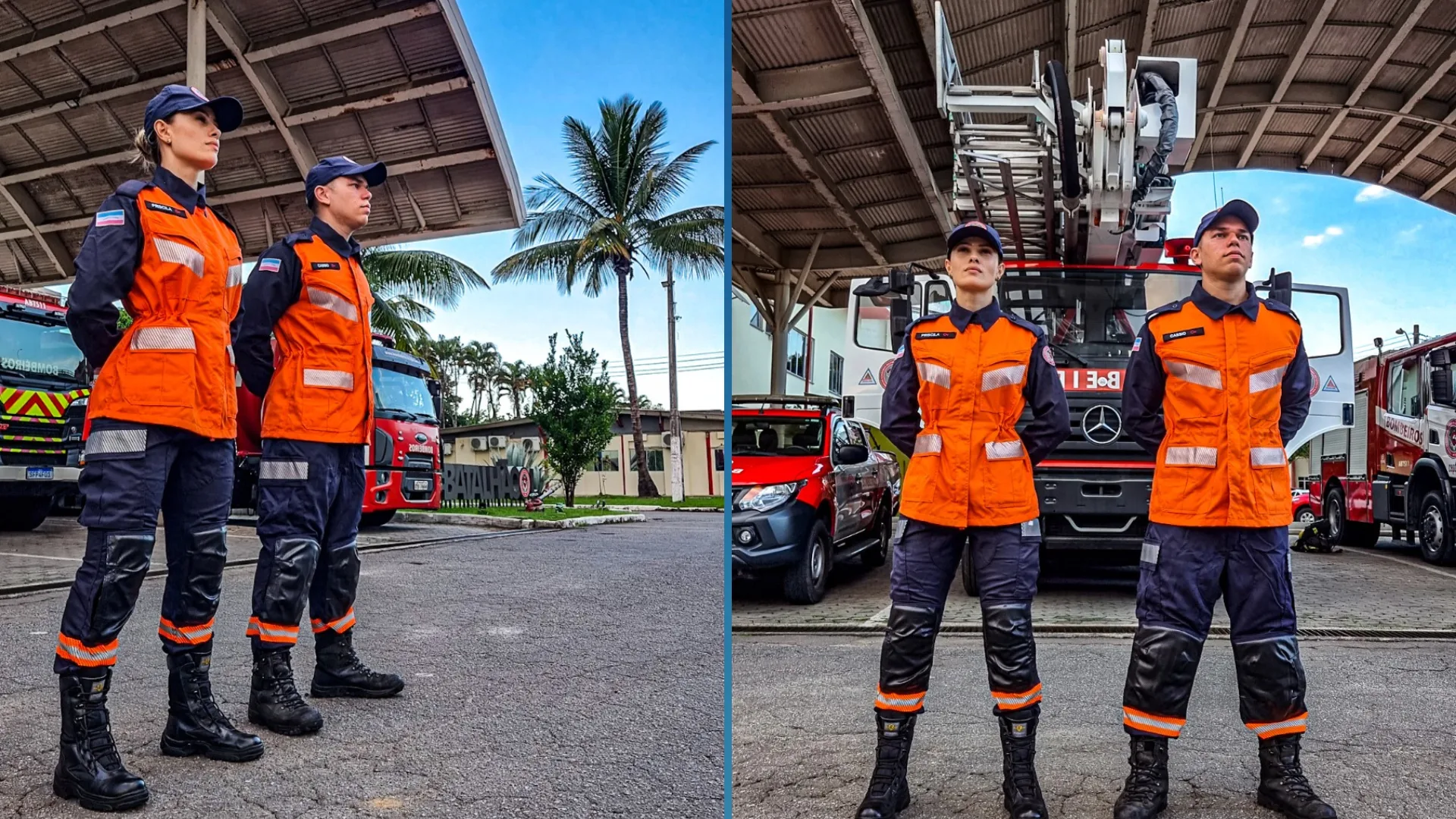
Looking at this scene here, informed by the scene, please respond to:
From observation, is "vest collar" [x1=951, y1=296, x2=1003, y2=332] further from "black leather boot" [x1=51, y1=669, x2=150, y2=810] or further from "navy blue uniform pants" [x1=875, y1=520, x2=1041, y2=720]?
"black leather boot" [x1=51, y1=669, x2=150, y2=810]

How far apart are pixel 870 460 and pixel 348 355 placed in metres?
6.44

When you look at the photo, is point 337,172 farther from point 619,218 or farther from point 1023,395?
point 619,218

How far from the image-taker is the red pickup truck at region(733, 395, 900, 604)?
739 cm

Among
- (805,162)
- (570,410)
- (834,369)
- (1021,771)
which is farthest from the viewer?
(834,369)

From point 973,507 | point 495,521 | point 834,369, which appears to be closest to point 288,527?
point 973,507

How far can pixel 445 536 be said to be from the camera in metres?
12.1

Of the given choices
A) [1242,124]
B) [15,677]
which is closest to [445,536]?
[15,677]

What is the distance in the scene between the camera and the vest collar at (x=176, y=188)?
320 cm

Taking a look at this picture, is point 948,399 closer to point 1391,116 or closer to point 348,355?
point 348,355

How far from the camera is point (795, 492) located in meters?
7.49

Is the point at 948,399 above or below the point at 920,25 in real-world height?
below

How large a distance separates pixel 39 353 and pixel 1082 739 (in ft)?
35.0

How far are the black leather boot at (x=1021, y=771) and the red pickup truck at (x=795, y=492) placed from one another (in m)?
3.88

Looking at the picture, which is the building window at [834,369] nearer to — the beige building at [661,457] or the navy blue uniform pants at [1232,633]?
the beige building at [661,457]
